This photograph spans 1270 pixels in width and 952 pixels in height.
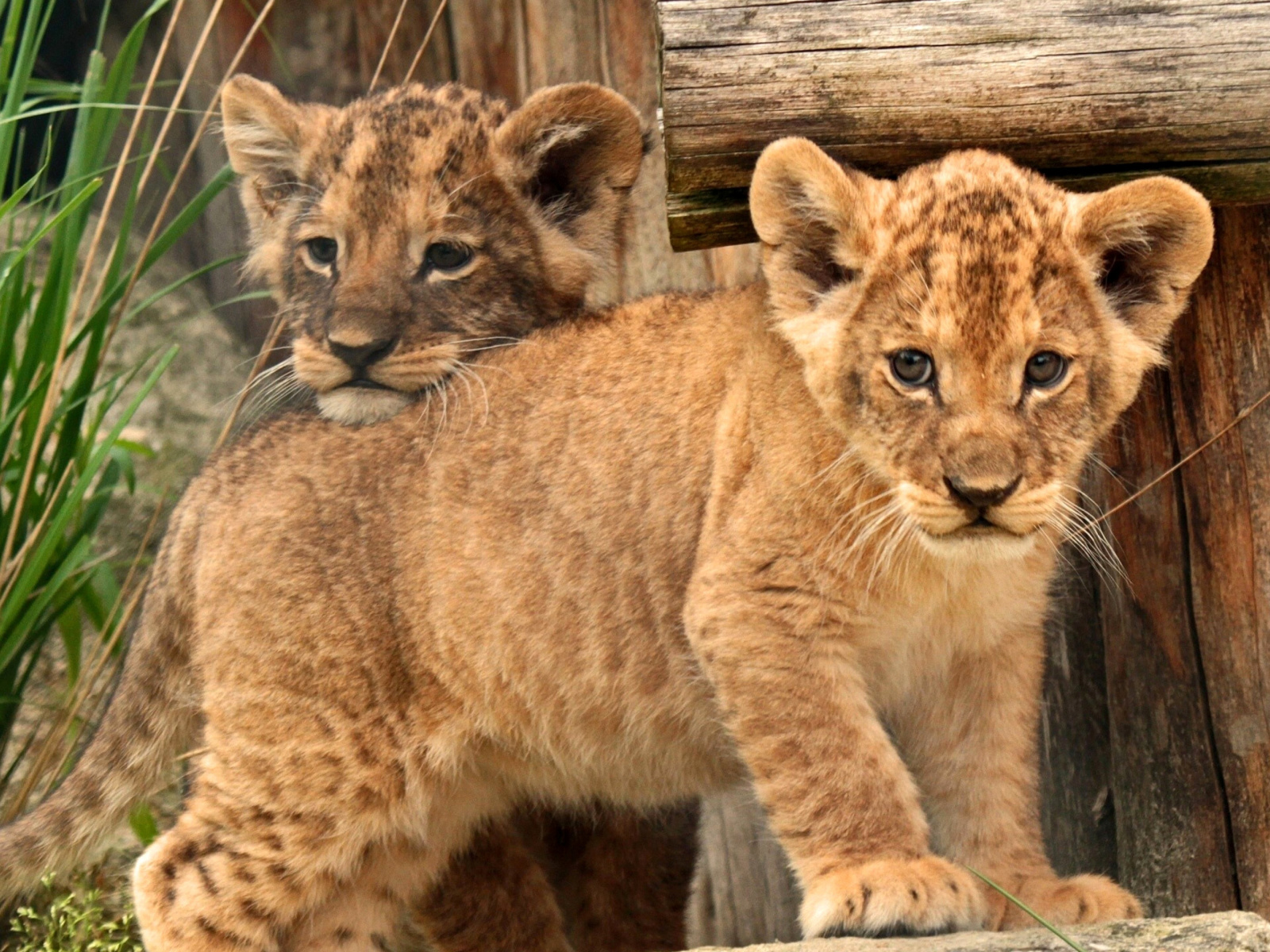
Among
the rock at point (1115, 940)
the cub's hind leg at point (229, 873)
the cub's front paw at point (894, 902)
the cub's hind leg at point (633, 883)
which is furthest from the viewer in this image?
the cub's hind leg at point (633, 883)

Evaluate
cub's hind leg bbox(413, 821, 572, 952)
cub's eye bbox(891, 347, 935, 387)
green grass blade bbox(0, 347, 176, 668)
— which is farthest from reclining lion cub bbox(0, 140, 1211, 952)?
green grass blade bbox(0, 347, 176, 668)

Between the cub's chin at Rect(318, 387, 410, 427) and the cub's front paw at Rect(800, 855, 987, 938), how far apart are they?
5.62 ft

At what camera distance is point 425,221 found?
446 centimetres

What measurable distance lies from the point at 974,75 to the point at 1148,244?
0.52m

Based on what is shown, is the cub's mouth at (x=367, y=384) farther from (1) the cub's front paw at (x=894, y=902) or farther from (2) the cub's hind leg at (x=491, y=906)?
(1) the cub's front paw at (x=894, y=902)

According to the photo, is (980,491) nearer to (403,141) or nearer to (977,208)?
(977,208)

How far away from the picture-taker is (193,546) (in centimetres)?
454

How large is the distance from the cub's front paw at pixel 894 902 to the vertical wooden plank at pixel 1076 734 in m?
1.07

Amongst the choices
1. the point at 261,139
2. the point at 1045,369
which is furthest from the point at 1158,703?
A: the point at 261,139

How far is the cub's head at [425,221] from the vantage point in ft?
14.1

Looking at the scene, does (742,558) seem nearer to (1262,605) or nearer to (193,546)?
(1262,605)

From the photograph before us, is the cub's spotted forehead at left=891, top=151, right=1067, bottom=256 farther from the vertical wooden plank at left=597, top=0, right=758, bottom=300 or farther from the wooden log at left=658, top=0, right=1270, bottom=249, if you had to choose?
the vertical wooden plank at left=597, top=0, right=758, bottom=300

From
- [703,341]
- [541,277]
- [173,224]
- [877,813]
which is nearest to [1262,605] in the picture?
[877,813]

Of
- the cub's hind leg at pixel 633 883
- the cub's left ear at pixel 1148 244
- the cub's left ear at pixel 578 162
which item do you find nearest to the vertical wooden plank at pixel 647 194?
the cub's left ear at pixel 578 162
